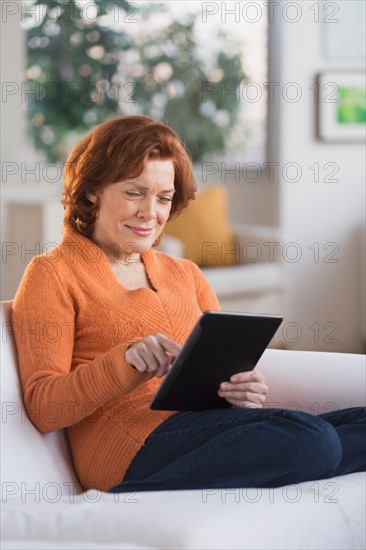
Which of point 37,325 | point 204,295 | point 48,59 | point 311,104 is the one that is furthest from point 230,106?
point 37,325

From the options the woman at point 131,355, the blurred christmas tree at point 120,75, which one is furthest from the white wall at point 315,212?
the woman at point 131,355

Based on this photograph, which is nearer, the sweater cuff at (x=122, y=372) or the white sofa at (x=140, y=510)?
the white sofa at (x=140, y=510)

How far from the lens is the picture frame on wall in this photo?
5637mm

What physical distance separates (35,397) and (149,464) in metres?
0.26

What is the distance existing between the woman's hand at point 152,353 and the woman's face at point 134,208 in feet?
1.05

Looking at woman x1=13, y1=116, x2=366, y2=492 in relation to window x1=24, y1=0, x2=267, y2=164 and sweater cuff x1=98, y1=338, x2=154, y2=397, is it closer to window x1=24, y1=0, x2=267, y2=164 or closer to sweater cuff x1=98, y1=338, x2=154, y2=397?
sweater cuff x1=98, y1=338, x2=154, y2=397

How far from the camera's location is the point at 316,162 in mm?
5738

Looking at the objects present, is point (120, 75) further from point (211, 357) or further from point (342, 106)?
point (211, 357)

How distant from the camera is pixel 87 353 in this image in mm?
1979

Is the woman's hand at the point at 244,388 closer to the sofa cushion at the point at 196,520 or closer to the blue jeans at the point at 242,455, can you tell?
the blue jeans at the point at 242,455

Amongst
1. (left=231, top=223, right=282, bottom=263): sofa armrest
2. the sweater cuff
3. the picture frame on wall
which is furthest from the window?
the sweater cuff

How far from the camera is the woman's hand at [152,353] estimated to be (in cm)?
179

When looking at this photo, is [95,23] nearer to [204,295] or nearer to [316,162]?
[316,162]

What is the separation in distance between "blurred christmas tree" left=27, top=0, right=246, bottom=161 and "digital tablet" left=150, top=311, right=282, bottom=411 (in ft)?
13.3
